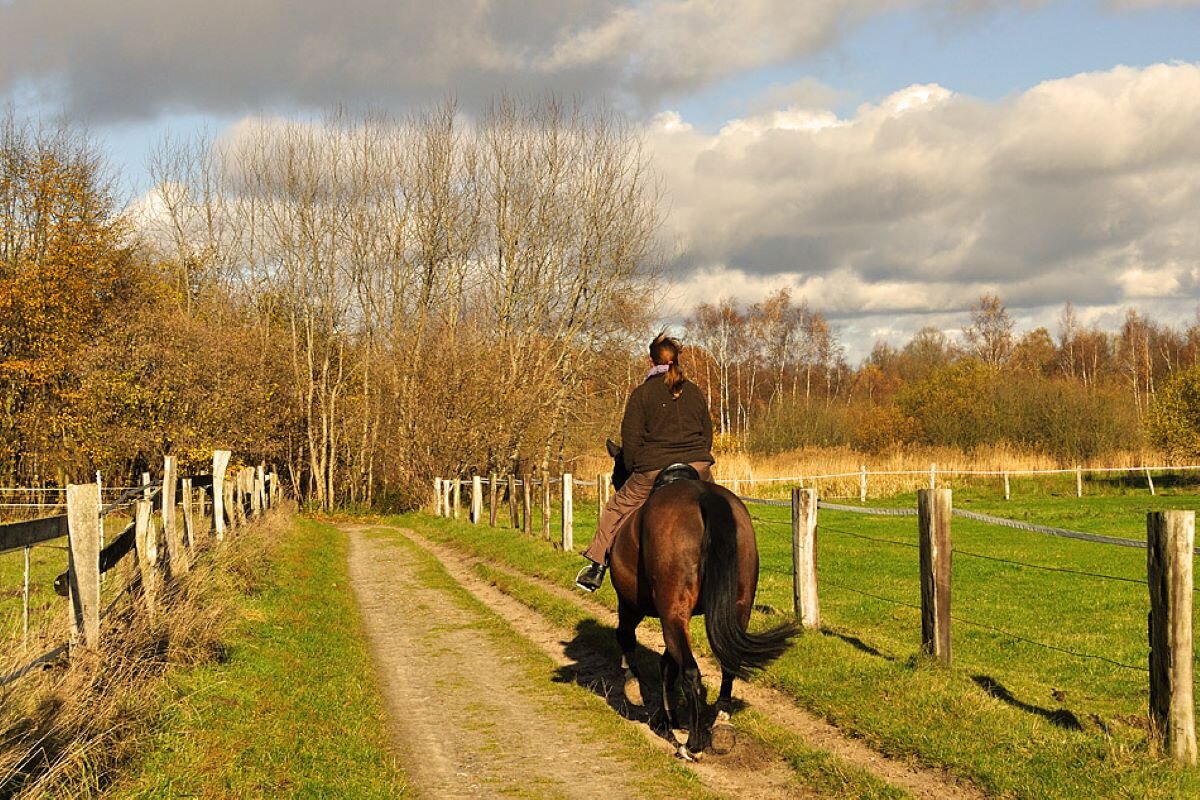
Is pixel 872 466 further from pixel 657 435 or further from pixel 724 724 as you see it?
pixel 724 724

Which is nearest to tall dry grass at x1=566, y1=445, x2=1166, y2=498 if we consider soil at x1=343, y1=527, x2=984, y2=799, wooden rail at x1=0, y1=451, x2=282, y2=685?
soil at x1=343, y1=527, x2=984, y2=799

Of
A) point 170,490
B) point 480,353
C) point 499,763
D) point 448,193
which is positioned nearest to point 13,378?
point 480,353

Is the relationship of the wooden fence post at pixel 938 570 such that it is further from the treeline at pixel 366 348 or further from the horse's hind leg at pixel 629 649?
the treeline at pixel 366 348

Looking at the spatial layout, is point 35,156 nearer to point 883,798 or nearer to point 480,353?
point 480,353

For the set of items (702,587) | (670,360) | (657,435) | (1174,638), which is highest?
(670,360)

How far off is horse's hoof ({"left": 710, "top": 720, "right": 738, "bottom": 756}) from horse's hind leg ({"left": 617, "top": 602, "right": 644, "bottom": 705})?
3.91ft

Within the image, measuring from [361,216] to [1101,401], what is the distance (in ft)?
111

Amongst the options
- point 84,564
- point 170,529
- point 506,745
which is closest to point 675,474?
point 506,745

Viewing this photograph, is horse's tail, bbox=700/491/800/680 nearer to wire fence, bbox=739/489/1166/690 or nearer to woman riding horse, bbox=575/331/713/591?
woman riding horse, bbox=575/331/713/591

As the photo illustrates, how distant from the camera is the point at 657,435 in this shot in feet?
25.9

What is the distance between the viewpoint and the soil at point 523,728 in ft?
20.0

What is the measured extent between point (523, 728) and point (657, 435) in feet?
7.68

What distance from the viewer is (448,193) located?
144ft

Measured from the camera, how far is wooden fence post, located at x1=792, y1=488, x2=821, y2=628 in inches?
406
